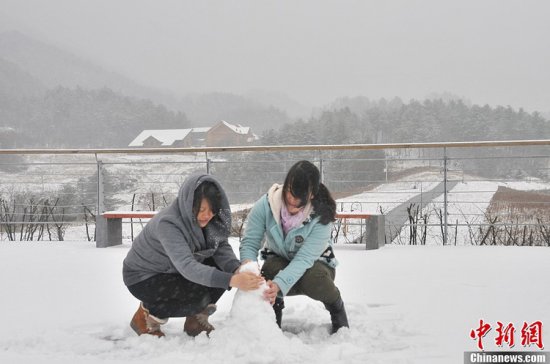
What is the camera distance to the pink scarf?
5.85ft

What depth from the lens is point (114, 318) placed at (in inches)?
81.7

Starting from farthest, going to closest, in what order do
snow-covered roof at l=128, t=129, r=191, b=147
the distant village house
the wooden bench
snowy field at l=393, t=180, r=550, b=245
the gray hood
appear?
the distant village house
snow-covered roof at l=128, t=129, r=191, b=147
snowy field at l=393, t=180, r=550, b=245
the wooden bench
the gray hood

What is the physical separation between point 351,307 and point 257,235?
57cm

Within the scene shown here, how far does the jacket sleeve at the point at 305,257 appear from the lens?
1.70 m

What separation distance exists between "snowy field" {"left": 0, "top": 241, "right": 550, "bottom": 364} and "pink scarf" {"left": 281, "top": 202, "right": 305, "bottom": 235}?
36cm

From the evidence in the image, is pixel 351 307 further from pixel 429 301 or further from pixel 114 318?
pixel 114 318

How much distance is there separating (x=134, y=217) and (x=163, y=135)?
73.5 ft

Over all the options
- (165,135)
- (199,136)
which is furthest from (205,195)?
(199,136)

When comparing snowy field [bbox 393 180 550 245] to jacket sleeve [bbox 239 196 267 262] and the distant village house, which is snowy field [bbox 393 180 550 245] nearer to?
jacket sleeve [bbox 239 196 267 262]

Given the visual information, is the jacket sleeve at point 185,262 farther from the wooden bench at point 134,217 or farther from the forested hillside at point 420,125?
the forested hillside at point 420,125

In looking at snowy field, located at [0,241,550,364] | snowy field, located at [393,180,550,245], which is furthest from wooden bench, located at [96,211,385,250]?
snowy field, located at [393,180,550,245]

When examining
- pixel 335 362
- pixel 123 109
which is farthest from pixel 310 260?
pixel 123 109

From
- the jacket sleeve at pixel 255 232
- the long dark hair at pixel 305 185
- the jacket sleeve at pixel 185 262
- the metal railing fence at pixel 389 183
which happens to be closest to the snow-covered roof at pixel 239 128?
the metal railing fence at pixel 389 183

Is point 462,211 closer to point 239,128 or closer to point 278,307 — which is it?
point 278,307
